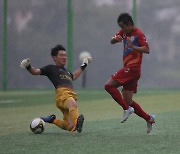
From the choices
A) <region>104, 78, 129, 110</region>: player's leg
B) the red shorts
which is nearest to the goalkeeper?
<region>104, 78, 129, 110</region>: player's leg

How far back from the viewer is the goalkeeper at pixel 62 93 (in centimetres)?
753

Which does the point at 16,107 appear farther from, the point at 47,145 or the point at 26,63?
the point at 47,145

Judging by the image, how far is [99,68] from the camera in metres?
18.8

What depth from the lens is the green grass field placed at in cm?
611

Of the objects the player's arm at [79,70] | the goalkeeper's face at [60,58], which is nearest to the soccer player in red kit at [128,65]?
the player's arm at [79,70]

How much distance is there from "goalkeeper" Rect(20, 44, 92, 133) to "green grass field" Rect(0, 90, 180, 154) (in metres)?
0.14

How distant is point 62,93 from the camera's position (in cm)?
780

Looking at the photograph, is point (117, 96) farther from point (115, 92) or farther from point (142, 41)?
point (142, 41)

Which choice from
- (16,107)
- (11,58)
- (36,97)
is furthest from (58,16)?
(16,107)

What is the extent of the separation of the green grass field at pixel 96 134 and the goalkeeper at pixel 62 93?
0.47ft

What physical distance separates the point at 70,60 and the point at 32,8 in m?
1.92

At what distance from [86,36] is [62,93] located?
11.0 m

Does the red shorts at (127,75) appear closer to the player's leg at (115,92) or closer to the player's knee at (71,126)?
the player's leg at (115,92)

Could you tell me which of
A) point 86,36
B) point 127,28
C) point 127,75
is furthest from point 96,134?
point 86,36
